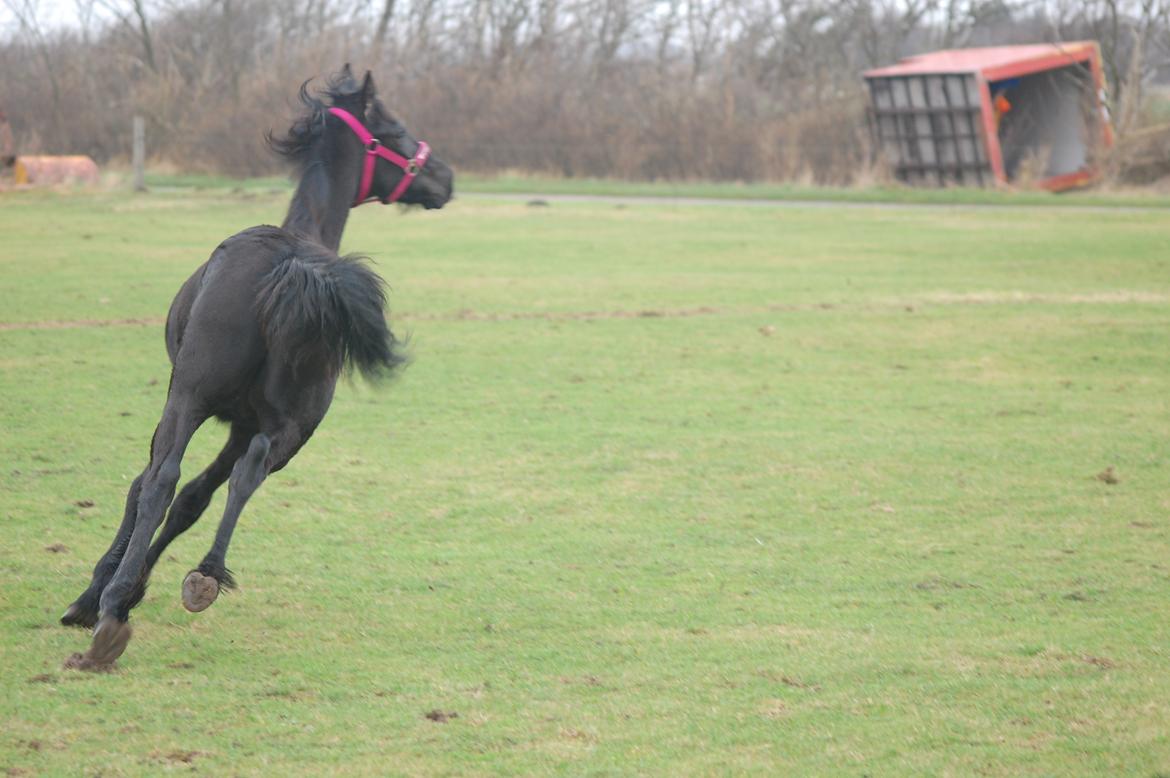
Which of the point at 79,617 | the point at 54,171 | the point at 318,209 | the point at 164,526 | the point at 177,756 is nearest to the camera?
the point at 177,756

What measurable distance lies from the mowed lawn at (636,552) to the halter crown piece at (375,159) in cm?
168

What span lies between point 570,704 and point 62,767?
1582 mm

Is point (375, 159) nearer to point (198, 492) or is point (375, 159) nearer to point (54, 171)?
point (198, 492)

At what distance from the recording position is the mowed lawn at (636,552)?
4262mm

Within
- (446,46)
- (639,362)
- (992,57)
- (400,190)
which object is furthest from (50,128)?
(400,190)

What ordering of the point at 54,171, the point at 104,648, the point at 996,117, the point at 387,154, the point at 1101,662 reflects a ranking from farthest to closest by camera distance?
the point at 996,117 < the point at 54,171 < the point at 387,154 < the point at 1101,662 < the point at 104,648

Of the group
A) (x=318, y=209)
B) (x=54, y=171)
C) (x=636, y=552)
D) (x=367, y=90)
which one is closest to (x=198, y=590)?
(x=318, y=209)

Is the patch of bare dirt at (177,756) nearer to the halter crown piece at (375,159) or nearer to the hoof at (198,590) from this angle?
the hoof at (198,590)

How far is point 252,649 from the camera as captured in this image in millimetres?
5008

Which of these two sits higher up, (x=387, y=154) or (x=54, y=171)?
(x=54, y=171)

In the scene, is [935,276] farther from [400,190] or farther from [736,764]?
[736,764]

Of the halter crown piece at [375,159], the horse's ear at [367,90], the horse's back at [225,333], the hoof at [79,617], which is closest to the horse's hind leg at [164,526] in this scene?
the hoof at [79,617]

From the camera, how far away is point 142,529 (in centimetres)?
488

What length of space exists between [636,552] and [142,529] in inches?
97.6
